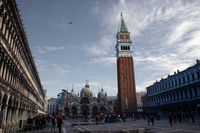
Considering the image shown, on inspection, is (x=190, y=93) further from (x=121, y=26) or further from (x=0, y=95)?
(x=121, y=26)

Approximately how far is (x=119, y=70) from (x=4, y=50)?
7693 cm

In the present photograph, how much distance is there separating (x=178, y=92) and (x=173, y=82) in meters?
3.95

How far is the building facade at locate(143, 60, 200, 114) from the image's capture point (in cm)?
4719

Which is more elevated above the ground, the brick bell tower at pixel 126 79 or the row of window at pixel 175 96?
the brick bell tower at pixel 126 79

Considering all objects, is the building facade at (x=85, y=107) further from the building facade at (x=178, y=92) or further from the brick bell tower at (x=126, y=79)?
the building facade at (x=178, y=92)

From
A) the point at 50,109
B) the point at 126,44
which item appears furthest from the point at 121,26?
the point at 50,109

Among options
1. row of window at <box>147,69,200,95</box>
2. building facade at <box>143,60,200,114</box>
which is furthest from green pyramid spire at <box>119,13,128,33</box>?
building facade at <box>143,60,200,114</box>

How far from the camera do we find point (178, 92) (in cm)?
5516

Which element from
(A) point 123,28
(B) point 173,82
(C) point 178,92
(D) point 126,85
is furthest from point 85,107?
(C) point 178,92

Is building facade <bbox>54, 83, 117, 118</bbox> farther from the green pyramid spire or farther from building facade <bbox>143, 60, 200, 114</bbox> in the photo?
building facade <bbox>143, 60, 200, 114</bbox>

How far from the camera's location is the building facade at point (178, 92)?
155 ft

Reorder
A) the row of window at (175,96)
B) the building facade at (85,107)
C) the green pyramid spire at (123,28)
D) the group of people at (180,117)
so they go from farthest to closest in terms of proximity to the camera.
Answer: the building facade at (85,107) → the green pyramid spire at (123,28) → the row of window at (175,96) → the group of people at (180,117)

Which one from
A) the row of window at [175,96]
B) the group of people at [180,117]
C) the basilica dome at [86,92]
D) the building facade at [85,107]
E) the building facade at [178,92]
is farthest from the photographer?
the basilica dome at [86,92]

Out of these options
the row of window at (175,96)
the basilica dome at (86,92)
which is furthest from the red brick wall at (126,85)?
the basilica dome at (86,92)
